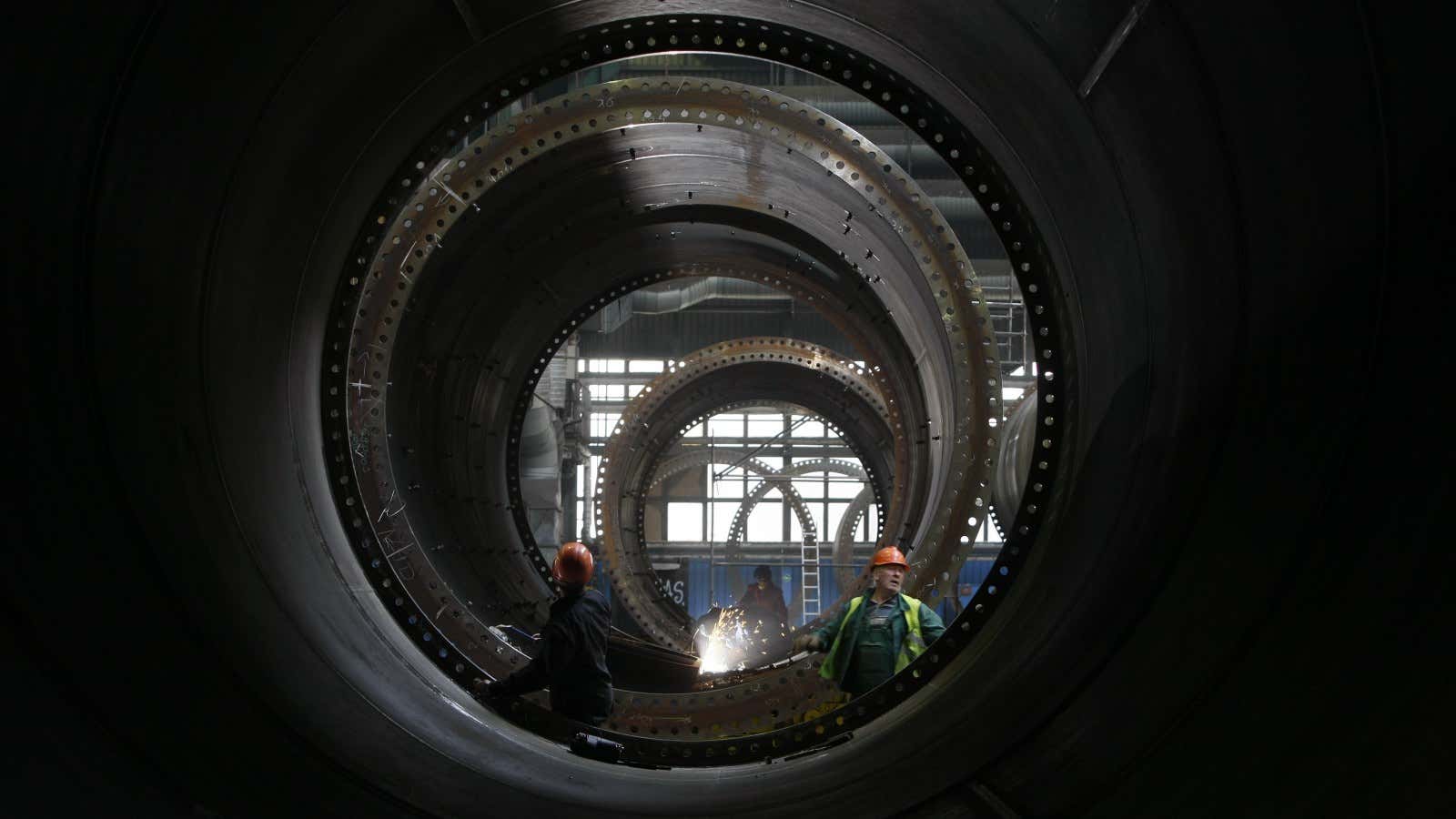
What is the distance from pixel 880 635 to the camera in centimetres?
485

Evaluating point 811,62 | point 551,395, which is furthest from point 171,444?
point 551,395

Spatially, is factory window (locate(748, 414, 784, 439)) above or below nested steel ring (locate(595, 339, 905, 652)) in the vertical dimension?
above

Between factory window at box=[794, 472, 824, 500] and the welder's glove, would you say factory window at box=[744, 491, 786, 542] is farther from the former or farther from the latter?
the welder's glove

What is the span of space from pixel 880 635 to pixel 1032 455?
1923mm

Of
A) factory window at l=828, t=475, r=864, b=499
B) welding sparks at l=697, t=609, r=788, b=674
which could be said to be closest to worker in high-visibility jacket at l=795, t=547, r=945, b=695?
welding sparks at l=697, t=609, r=788, b=674

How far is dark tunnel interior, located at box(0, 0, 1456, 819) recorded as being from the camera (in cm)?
170

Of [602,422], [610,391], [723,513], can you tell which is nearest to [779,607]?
[602,422]

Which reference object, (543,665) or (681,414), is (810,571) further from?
(543,665)

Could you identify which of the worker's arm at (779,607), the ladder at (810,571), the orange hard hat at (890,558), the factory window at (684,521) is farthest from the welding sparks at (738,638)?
the factory window at (684,521)

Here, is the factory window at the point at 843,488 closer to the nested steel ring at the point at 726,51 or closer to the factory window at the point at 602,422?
the factory window at the point at 602,422

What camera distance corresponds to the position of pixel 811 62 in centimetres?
Answer: 355

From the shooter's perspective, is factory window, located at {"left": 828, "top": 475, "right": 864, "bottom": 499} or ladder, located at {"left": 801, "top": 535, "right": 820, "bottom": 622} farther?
factory window, located at {"left": 828, "top": 475, "right": 864, "bottom": 499}

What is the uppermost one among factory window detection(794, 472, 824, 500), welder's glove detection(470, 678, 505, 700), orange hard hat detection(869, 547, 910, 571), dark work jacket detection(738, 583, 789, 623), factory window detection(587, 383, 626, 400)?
factory window detection(587, 383, 626, 400)

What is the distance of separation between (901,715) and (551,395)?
9630 mm
